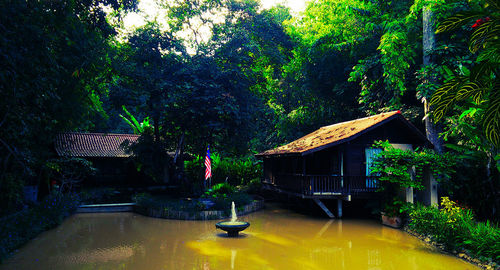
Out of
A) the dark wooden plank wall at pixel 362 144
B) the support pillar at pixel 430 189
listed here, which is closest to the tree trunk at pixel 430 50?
the dark wooden plank wall at pixel 362 144

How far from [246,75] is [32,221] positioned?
17.7 metres

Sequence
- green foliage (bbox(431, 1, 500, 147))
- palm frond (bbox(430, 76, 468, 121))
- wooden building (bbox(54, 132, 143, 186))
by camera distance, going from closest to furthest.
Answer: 1. green foliage (bbox(431, 1, 500, 147))
2. palm frond (bbox(430, 76, 468, 121))
3. wooden building (bbox(54, 132, 143, 186))

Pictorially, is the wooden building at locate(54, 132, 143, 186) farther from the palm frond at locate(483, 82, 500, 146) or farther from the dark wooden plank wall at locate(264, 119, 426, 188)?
the palm frond at locate(483, 82, 500, 146)

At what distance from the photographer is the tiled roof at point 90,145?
1069 inches

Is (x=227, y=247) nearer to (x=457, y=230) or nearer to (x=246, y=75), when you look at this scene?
(x=457, y=230)

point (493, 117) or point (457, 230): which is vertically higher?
point (493, 117)

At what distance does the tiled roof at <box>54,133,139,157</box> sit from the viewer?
27.1 meters

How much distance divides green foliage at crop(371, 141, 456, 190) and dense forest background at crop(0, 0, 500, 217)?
2.44 feet

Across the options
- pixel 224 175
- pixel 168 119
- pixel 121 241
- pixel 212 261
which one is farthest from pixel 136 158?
pixel 212 261

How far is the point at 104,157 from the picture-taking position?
2772 centimetres

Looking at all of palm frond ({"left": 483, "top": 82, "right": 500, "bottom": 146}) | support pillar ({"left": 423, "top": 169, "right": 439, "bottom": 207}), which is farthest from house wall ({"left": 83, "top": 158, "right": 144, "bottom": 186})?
palm frond ({"left": 483, "top": 82, "right": 500, "bottom": 146})

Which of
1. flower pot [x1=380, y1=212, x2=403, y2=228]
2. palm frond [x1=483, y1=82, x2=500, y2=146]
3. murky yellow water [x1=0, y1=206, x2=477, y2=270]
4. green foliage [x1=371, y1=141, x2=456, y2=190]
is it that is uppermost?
palm frond [x1=483, y1=82, x2=500, y2=146]

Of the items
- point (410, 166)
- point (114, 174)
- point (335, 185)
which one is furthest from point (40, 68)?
point (114, 174)

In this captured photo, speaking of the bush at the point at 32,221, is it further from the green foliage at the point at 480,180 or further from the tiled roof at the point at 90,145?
the green foliage at the point at 480,180
